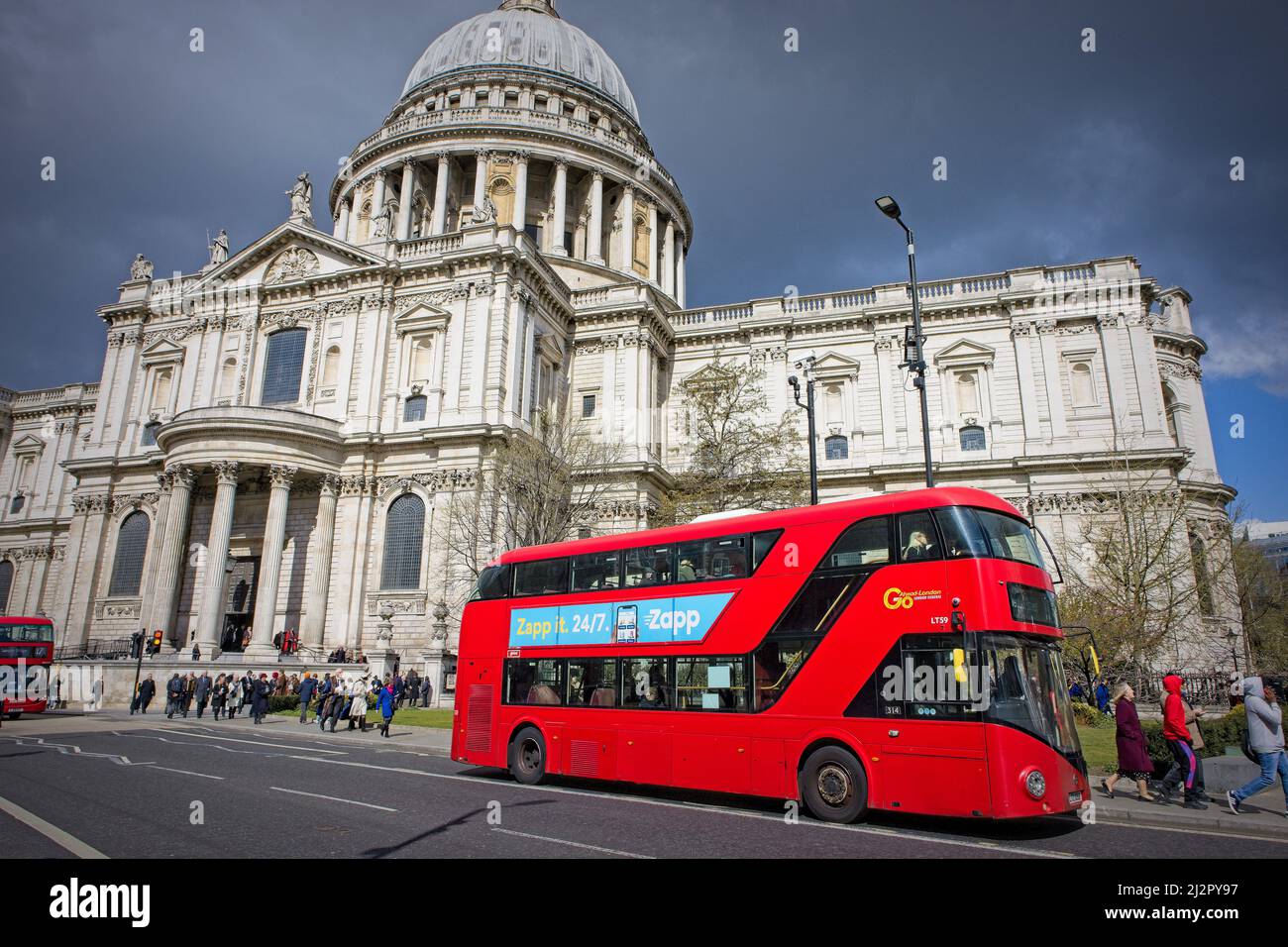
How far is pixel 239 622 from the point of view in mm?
35781

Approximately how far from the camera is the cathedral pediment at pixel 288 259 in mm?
37719

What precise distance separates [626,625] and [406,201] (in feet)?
153

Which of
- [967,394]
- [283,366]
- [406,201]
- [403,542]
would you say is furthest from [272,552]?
[967,394]

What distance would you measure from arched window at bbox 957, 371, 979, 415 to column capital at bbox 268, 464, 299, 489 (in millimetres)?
31006

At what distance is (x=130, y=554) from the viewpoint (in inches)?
1490

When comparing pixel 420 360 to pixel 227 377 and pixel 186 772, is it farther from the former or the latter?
pixel 186 772

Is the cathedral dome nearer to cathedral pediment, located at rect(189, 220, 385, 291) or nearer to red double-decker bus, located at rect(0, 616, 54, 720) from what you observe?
cathedral pediment, located at rect(189, 220, 385, 291)

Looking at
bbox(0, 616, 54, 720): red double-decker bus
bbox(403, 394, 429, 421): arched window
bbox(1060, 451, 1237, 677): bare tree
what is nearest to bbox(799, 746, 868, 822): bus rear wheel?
bbox(1060, 451, 1237, 677): bare tree

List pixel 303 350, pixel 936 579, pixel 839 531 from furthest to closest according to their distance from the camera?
pixel 303 350 < pixel 839 531 < pixel 936 579

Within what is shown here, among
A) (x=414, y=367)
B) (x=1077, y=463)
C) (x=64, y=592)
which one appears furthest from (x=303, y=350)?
(x=1077, y=463)

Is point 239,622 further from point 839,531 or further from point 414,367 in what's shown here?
point 839,531

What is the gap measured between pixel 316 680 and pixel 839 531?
2264cm

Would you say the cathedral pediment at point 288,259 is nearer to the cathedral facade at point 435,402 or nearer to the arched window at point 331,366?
the cathedral facade at point 435,402
